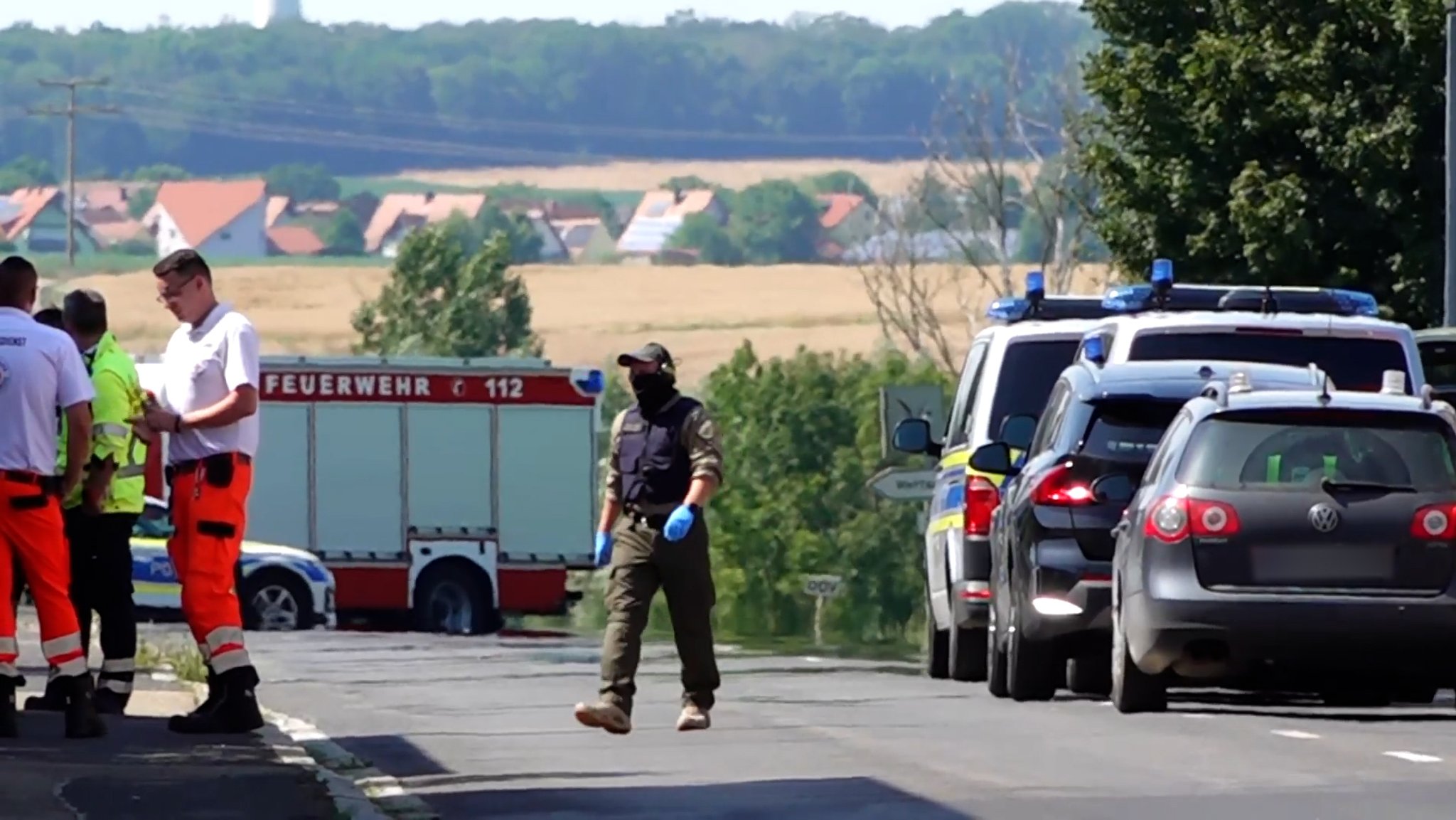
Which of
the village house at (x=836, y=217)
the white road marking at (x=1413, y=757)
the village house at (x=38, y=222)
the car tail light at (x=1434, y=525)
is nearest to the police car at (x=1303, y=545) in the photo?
the car tail light at (x=1434, y=525)

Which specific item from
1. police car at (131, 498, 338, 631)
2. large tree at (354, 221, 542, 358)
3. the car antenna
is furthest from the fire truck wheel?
large tree at (354, 221, 542, 358)

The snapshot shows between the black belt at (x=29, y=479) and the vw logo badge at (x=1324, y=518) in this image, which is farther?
the vw logo badge at (x=1324, y=518)

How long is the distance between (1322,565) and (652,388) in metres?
2.90

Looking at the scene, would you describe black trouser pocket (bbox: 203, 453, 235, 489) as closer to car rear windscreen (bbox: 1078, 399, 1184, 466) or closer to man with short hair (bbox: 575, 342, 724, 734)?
man with short hair (bbox: 575, 342, 724, 734)

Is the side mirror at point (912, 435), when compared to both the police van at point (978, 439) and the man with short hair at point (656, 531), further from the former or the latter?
the man with short hair at point (656, 531)

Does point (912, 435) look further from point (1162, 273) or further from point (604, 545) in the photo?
point (604, 545)

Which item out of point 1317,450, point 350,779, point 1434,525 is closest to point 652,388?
point 1317,450

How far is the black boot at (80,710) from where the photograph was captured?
14133mm

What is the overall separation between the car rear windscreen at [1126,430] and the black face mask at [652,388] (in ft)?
7.21

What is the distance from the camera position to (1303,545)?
49.2ft

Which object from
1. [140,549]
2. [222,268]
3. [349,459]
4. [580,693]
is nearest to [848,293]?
[222,268]

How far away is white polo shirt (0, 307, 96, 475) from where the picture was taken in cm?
1388

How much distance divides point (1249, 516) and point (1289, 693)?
13.6 ft

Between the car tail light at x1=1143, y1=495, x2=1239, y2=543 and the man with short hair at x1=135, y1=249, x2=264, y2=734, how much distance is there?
12.3 feet
